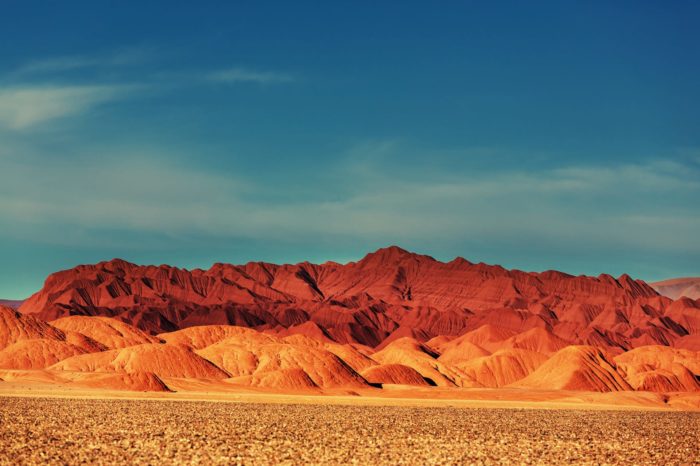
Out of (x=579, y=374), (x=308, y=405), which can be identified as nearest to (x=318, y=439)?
(x=308, y=405)

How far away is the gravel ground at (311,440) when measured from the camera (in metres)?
35.3

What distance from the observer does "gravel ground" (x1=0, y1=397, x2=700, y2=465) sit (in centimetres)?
3531

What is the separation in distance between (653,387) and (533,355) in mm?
35043

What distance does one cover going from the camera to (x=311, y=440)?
141 ft

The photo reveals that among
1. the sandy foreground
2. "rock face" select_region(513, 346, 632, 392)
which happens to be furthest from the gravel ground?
"rock face" select_region(513, 346, 632, 392)

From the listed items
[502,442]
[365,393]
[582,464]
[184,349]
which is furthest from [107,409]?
[184,349]

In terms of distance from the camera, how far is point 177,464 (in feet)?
106

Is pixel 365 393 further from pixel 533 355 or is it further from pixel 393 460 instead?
pixel 393 460

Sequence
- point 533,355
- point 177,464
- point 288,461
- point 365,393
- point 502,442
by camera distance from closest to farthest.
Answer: point 177,464 < point 288,461 < point 502,442 < point 365,393 < point 533,355

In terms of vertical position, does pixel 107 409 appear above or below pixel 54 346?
below

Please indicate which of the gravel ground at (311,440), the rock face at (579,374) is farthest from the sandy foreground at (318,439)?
the rock face at (579,374)

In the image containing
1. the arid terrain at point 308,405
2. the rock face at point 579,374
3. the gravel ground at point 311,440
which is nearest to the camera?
the gravel ground at point 311,440

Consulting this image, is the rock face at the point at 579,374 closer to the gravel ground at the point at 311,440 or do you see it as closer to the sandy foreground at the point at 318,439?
the sandy foreground at the point at 318,439

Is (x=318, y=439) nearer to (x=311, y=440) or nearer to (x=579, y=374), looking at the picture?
(x=311, y=440)
